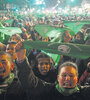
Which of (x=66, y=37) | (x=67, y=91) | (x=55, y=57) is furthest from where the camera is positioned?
(x=66, y=37)

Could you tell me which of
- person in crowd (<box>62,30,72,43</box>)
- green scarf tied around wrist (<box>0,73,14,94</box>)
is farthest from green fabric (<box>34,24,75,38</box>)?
green scarf tied around wrist (<box>0,73,14,94</box>)

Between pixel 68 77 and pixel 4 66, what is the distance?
117 centimetres

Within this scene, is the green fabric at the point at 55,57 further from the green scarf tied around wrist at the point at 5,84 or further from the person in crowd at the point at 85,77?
the green scarf tied around wrist at the point at 5,84

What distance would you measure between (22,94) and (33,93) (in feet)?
0.72

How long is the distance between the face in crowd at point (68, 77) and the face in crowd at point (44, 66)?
20.9 inches

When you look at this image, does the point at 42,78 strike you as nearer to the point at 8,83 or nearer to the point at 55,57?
the point at 55,57

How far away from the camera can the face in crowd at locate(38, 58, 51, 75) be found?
125 inches

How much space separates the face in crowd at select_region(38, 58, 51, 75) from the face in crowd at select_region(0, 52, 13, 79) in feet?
2.10

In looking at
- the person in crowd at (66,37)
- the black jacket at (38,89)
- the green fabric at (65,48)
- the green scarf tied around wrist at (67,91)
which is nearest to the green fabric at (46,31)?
the person in crowd at (66,37)

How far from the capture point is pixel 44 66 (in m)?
3.21

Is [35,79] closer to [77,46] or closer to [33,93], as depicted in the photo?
[33,93]

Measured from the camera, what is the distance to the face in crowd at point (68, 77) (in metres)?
2.60

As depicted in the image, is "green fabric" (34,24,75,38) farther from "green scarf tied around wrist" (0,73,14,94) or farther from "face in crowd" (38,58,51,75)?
"green scarf tied around wrist" (0,73,14,94)

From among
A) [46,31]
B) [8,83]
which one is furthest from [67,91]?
[46,31]
